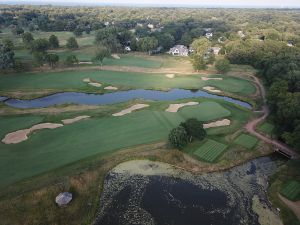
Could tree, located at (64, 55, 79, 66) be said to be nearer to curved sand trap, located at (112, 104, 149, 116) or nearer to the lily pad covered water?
curved sand trap, located at (112, 104, 149, 116)

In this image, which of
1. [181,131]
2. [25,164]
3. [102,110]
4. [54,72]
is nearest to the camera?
[25,164]

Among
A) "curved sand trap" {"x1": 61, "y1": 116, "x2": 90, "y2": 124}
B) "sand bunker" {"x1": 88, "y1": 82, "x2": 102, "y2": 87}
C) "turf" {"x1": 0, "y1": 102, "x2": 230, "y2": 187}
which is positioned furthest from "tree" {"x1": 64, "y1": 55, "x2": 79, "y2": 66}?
"turf" {"x1": 0, "y1": 102, "x2": 230, "y2": 187}

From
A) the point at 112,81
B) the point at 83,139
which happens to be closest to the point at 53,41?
the point at 112,81

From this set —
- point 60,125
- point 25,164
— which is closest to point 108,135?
point 60,125

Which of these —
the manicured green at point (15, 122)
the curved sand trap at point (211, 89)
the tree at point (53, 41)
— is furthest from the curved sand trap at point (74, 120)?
the tree at point (53, 41)

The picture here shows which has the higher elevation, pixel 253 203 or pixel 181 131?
pixel 181 131

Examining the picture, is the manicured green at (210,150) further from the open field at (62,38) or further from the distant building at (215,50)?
the open field at (62,38)

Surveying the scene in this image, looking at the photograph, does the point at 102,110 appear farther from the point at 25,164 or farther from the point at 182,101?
the point at 25,164
